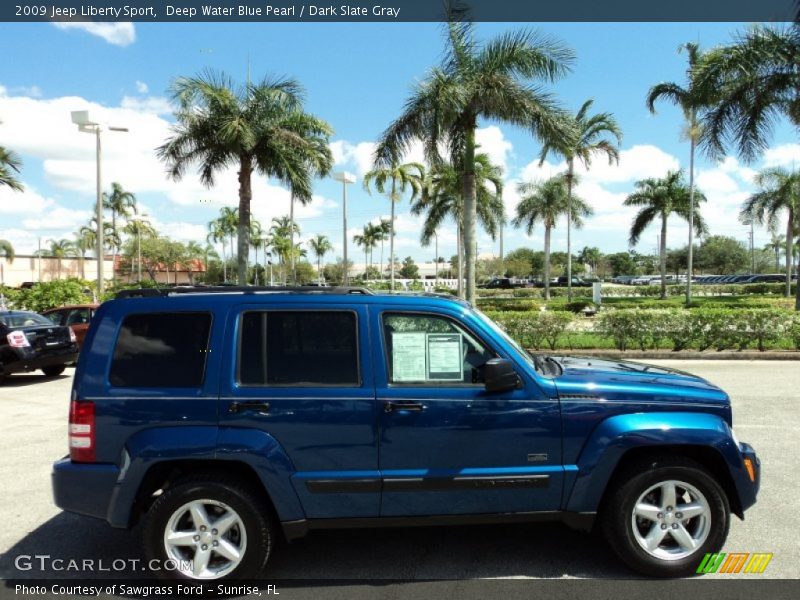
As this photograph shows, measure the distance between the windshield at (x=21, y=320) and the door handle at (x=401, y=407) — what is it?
1146 centimetres

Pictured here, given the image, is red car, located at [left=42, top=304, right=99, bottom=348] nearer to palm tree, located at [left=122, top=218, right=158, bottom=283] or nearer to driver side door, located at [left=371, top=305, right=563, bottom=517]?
driver side door, located at [left=371, top=305, right=563, bottom=517]

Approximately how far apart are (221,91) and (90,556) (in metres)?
19.6

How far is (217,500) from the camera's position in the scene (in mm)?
3531

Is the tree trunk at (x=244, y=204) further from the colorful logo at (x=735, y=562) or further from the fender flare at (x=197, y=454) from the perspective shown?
the colorful logo at (x=735, y=562)

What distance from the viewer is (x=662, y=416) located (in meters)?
3.73

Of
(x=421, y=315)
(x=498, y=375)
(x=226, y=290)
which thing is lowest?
(x=498, y=375)

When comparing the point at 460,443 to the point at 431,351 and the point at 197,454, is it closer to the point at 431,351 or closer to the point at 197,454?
the point at 431,351

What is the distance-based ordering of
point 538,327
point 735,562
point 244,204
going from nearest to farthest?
point 735,562
point 538,327
point 244,204

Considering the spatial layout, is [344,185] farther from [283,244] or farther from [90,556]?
[283,244]

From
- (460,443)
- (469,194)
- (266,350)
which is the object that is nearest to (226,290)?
(266,350)

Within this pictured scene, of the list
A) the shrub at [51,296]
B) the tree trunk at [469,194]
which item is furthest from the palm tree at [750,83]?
the shrub at [51,296]

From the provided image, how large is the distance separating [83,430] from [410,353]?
1964 millimetres

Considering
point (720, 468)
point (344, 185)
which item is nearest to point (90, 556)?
point (720, 468)

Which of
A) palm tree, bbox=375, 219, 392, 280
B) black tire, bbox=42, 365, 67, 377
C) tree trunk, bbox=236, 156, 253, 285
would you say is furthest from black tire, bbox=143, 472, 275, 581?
palm tree, bbox=375, 219, 392, 280
